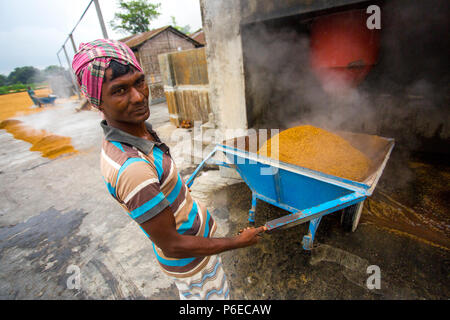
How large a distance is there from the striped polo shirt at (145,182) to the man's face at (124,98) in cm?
7

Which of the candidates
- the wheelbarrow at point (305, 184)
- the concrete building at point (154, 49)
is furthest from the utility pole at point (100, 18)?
the concrete building at point (154, 49)

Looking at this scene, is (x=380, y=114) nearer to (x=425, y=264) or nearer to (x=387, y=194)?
(x=387, y=194)

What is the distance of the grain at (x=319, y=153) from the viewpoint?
2115 mm

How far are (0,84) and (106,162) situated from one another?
5918 centimetres

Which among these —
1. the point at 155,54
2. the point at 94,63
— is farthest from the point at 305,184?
the point at 155,54

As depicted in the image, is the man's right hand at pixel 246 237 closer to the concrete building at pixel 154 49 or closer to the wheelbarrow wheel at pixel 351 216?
the wheelbarrow wheel at pixel 351 216

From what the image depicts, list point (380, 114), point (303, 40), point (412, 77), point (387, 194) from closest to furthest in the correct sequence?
A: point (387, 194) < point (303, 40) < point (412, 77) < point (380, 114)

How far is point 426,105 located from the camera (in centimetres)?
386

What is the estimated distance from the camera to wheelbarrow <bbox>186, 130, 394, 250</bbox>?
1.65 m

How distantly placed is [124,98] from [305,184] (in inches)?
71.3

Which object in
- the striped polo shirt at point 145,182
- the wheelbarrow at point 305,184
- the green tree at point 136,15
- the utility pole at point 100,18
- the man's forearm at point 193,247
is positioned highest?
the green tree at point 136,15

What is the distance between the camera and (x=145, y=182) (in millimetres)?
809

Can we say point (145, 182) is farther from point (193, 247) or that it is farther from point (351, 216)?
point (351, 216)
